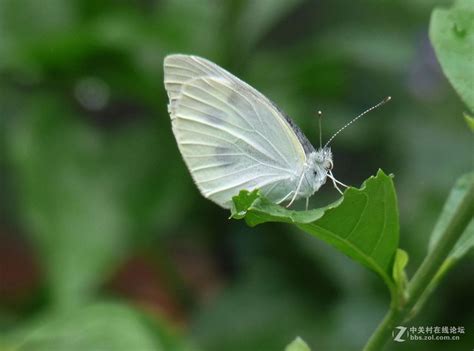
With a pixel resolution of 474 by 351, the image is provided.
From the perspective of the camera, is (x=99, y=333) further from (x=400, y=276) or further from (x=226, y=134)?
(x=400, y=276)

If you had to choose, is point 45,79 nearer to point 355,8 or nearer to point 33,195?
point 33,195

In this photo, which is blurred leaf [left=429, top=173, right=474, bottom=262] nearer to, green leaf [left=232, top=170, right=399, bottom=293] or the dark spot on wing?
green leaf [left=232, top=170, right=399, bottom=293]

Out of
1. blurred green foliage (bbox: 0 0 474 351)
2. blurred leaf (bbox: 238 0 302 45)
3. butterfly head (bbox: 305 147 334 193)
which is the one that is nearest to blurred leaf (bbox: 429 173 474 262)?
butterfly head (bbox: 305 147 334 193)

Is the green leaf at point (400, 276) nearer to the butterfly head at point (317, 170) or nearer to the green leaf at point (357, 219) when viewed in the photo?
the green leaf at point (357, 219)

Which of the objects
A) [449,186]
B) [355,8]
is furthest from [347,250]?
[355,8]

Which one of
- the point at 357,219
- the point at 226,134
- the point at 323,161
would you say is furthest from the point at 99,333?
the point at 357,219
